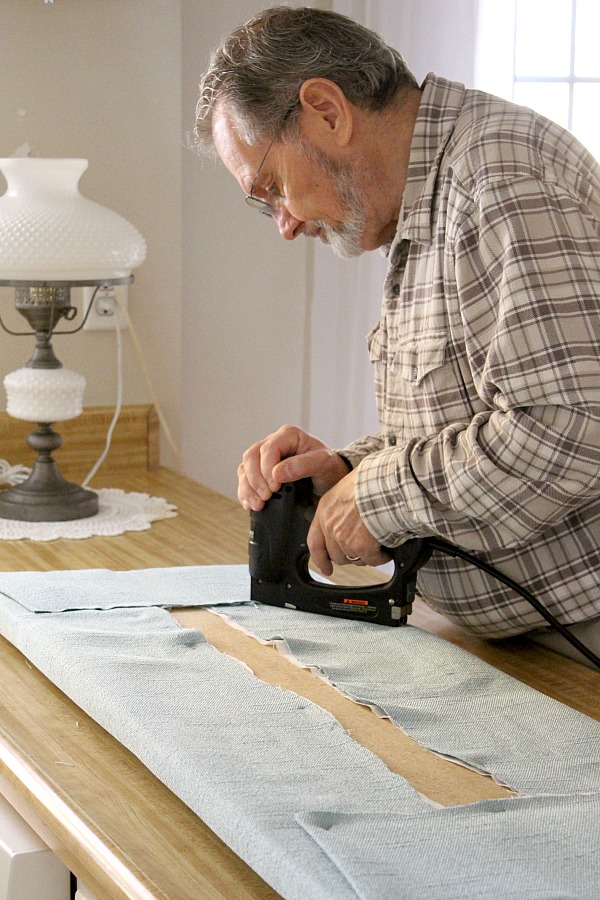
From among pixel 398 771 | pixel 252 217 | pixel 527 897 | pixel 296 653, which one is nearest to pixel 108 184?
pixel 252 217

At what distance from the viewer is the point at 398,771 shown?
0.86 metres

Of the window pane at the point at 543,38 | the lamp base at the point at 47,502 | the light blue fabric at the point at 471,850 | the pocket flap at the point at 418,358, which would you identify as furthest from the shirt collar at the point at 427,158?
the window pane at the point at 543,38

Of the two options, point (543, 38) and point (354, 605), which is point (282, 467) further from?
point (543, 38)

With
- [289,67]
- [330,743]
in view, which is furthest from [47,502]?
[330,743]

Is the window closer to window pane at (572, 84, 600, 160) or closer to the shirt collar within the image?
window pane at (572, 84, 600, 160)

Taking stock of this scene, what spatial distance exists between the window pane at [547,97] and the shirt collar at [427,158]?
852mm

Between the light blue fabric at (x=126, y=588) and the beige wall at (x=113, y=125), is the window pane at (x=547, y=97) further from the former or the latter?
the light blue fabric at (x=126, y=588)

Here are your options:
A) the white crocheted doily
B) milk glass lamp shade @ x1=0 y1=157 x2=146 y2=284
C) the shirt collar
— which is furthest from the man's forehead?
the white crocheted doily

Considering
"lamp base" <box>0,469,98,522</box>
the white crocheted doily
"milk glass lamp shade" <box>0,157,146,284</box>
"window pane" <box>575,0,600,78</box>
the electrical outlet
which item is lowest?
the white crocheted doily

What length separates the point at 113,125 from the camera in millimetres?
2008

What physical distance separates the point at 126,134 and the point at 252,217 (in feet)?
1.58

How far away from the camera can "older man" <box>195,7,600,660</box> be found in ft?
3.37

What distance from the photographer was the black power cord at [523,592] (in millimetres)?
1132

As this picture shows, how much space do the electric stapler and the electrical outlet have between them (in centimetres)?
84
